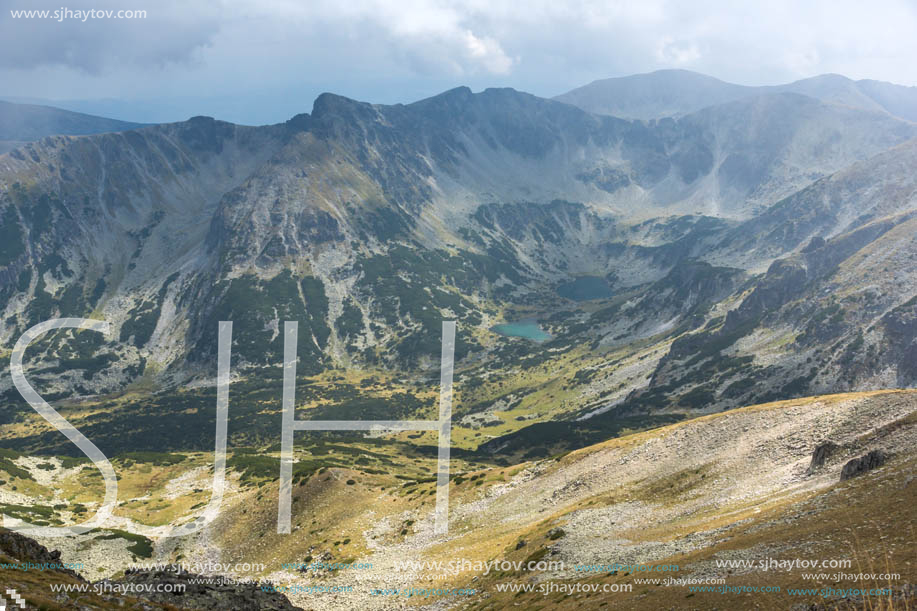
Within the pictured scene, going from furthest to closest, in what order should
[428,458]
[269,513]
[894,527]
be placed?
[428,458]
[269,513]
[894,527]

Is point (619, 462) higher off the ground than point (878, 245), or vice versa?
point (878, 245)

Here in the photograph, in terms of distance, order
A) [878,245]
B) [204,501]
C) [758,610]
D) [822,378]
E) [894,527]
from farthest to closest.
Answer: [878,245] < [822,378] < [204,501] < [894,527] < [758,610]

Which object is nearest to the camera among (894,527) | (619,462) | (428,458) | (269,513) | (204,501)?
(894,527)

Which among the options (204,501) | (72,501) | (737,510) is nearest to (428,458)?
(204,501)

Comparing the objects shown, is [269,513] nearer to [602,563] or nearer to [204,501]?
[204,501]

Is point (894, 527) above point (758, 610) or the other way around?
above

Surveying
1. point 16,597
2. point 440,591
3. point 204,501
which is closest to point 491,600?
point 440,591

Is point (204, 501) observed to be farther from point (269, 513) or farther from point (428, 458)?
point (428, 458)

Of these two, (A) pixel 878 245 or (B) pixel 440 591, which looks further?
(A) pixel 878 245

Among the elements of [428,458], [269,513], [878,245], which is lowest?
[428,458]
